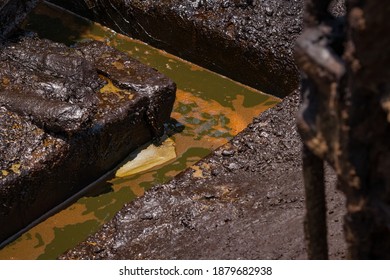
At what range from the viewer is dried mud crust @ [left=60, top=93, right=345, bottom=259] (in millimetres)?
3572

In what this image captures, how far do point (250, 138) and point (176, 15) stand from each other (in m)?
1.58

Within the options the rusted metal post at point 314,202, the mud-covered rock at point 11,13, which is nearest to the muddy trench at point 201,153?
the mud-covered rock at point 11,13

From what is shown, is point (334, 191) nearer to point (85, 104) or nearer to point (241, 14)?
point (85, 104)

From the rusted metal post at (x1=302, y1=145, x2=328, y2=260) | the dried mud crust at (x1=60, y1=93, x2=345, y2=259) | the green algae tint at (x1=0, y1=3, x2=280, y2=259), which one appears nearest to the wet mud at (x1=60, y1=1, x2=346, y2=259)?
the dried mud crust at (x1=60, y1=93, x2=345, y2=259)

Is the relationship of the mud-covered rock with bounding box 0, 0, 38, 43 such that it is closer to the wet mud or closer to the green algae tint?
the green algae tint

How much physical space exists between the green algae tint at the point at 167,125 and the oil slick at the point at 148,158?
0.09 feet

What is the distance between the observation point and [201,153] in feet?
15.9

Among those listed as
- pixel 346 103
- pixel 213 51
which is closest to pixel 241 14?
pixel 213 51

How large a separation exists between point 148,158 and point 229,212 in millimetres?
1080

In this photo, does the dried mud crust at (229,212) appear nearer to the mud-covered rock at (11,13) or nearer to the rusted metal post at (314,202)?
the rusted metal post at (314,202)

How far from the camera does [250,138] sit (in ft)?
14.1

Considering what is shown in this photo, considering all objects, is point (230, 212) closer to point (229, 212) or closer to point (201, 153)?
point (229, 212)

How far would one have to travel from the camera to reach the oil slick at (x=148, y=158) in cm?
476

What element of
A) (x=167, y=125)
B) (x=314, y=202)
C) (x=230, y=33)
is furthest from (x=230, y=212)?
(x=230, y=33)
